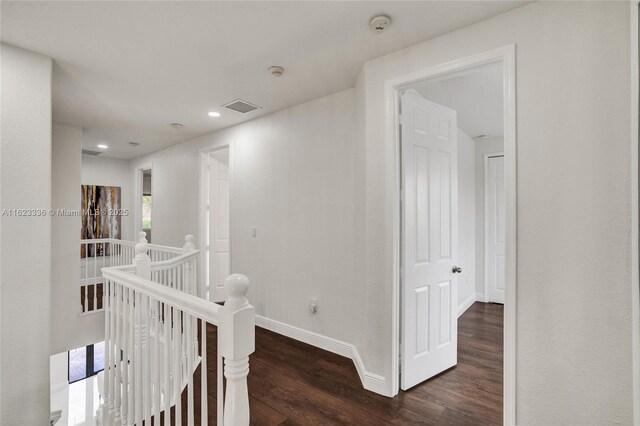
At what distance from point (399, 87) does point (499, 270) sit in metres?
3.85

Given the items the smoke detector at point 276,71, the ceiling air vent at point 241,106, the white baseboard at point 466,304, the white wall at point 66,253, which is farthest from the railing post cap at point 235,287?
the white wall at point 66,253

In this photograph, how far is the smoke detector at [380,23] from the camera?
70.7 inches

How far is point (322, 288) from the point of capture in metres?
3.00

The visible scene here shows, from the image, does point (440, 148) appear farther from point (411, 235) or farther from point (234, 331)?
point (234, 331)

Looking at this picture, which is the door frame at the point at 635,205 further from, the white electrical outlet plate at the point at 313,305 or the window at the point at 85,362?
the window at the point at 85,362

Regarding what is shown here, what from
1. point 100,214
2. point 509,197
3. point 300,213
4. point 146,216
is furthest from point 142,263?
point 146,216

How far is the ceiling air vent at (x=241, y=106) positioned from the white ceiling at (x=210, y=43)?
13 cm

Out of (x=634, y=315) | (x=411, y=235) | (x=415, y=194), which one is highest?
(x=415, y=194)

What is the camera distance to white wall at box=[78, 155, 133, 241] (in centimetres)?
573

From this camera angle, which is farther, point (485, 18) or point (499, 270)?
point (499, 270)

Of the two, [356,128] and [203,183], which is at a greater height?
[356,128]

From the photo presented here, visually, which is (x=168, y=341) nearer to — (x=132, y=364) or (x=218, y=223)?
(x=132, y=364)

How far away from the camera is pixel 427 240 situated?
7.79 feet

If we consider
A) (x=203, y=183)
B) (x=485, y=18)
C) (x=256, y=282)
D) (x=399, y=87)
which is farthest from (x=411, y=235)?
(x=203, y=183)
